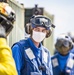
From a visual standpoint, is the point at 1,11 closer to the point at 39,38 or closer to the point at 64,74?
the point at 39,38

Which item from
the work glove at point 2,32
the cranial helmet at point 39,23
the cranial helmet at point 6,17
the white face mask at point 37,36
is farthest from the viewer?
the cranial helmet at point 39,23

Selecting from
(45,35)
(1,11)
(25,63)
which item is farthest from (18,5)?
(1,11)

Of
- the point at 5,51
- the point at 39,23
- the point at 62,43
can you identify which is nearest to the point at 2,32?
the point at 5,51

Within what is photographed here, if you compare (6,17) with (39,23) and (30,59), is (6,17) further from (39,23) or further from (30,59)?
(39,23)

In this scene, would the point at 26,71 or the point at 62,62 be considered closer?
the point at 26,71

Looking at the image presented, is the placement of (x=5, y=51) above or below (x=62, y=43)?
above

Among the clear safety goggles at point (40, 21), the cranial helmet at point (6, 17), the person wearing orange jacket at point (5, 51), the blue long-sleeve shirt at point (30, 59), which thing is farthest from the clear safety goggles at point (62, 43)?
the person wearing orange jacket at point (5, 51)

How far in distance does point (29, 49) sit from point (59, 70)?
5.28ft

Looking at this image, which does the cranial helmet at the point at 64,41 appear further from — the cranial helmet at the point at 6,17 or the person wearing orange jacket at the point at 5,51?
the person wearing orange jacket at the point at 5,51

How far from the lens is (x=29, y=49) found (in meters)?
4.92

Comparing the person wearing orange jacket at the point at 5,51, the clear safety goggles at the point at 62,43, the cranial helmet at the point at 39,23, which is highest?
the person wearing orange jacket at the point at 5,51

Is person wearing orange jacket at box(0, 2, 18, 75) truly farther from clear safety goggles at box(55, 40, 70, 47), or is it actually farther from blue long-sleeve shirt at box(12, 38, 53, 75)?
clear safety goggles at box(55, 40, 70, 47)

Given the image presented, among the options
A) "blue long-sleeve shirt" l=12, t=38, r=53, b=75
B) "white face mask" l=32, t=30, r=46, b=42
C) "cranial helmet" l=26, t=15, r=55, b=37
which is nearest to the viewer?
"blue long-sleeve shirt" l=12, t=38, r=53, b=75

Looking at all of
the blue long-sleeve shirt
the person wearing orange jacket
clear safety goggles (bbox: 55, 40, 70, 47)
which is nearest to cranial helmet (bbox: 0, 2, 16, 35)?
the person wearing orange jacket
